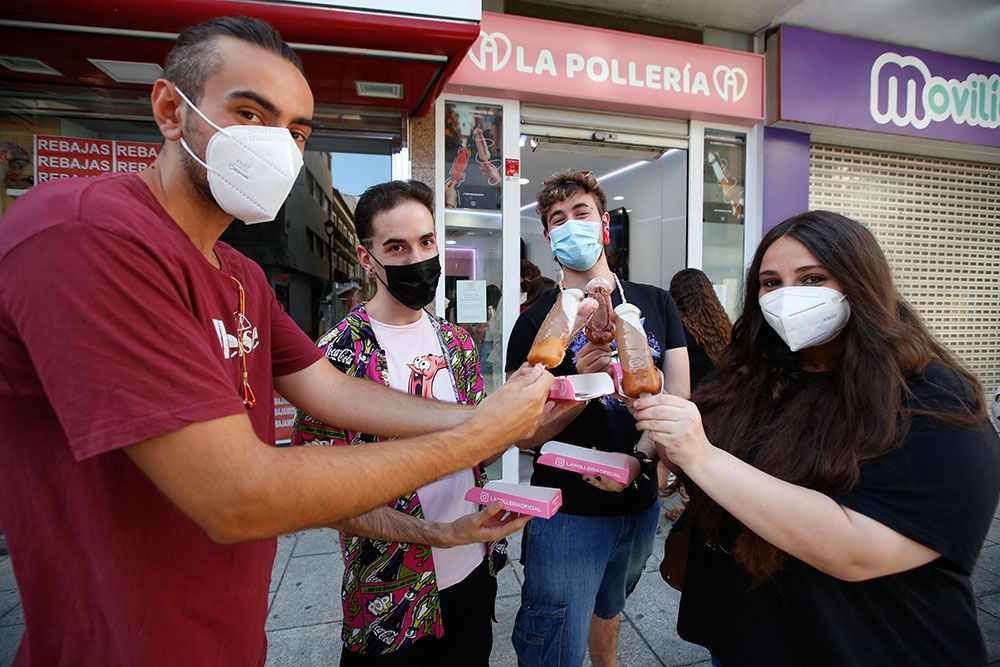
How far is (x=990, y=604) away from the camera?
335 centimetres

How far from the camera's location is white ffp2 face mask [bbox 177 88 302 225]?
3.91ft

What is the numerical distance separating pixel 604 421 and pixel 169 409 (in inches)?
67.7

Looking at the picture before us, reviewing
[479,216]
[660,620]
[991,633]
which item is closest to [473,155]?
[479,216]

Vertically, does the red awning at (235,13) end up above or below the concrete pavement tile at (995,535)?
above

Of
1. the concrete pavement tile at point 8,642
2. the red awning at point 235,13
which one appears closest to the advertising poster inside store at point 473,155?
the red awning at point 235,13

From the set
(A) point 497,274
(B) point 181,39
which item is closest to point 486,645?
(B) point 181,39

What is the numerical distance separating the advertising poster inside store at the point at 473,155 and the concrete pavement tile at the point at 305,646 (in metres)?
3.68

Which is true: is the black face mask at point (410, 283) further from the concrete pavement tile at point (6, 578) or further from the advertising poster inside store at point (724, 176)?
the advertising poster inside store at point (724, 176)

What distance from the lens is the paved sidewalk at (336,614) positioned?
9.59ft

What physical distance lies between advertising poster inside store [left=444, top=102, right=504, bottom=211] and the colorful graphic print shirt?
3310 mm

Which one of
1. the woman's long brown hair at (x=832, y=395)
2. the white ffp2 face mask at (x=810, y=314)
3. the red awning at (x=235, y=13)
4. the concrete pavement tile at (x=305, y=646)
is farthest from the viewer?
the red awning at (x=235, y=13)

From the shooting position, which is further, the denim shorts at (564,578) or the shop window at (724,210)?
the shop window at (724,210)

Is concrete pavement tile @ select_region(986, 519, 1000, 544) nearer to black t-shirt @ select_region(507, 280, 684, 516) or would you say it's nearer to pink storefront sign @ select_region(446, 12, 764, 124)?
black t-shirt @ select_region(507, 280, 684, 516)

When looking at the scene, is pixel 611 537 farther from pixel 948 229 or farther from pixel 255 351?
pixel 948 229
